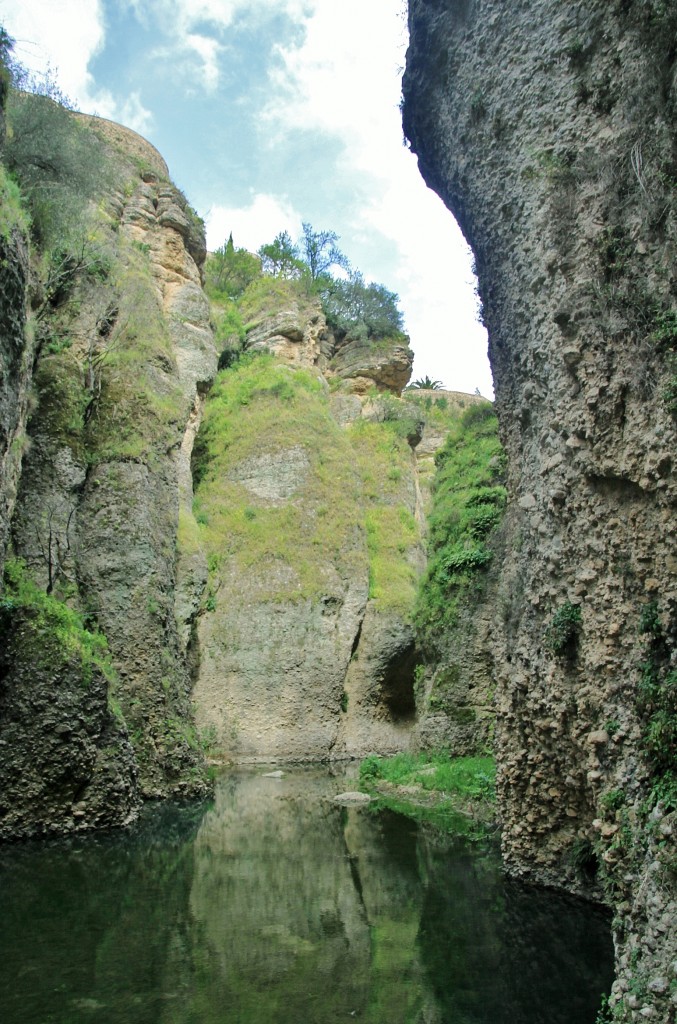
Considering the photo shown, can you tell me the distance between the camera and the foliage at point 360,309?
4609cm

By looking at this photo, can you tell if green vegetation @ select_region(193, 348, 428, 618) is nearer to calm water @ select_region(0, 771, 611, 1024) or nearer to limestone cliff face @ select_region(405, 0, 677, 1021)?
calm water @ select_region(0, 771, 611, 1024)

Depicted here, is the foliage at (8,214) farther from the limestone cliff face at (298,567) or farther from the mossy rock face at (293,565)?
the mossy rock face at (293,565)

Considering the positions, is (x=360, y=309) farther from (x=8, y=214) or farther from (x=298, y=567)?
(x=8, y=214)

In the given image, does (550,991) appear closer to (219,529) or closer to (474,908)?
(474,908)

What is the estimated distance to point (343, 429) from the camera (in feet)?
128

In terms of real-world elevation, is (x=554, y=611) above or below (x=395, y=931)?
above

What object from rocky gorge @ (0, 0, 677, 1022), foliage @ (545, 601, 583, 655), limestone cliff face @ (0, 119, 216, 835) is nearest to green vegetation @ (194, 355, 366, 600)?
rocky gorge @ (0, 0, 677, 1022)

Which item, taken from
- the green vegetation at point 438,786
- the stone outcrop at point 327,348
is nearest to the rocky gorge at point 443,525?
the green vegetation at point 438,786

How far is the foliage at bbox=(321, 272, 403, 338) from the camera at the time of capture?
4609cm

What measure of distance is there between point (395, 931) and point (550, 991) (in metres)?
2.12

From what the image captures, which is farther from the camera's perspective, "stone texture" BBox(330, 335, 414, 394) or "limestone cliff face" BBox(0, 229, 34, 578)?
"stone texture" BBox(330, 335, 414, 394)

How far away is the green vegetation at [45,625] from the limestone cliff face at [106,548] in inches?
6.2

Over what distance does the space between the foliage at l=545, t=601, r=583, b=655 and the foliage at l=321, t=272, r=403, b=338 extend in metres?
38.1

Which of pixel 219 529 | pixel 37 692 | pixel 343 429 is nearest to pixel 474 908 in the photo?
pixel 37 692
